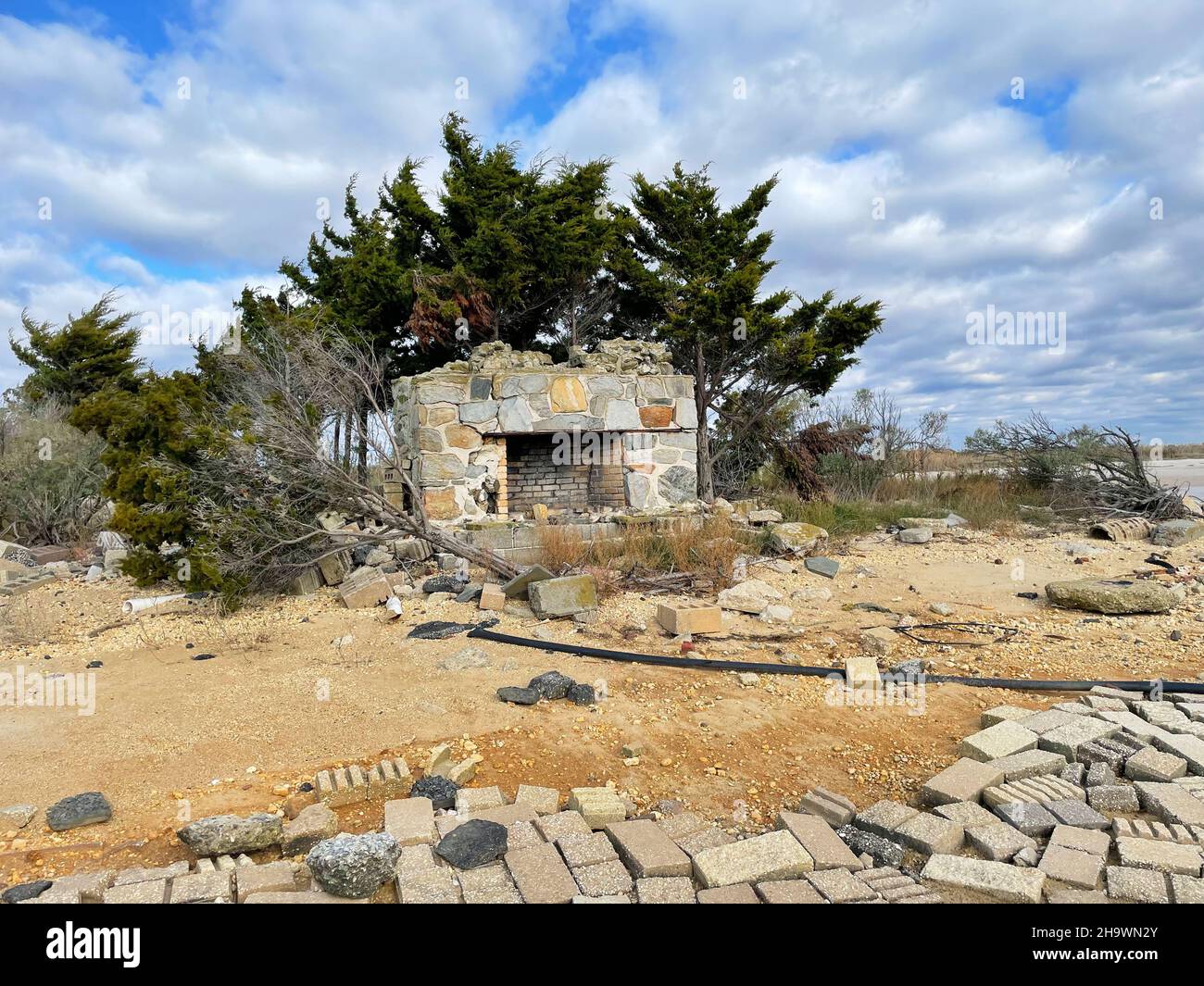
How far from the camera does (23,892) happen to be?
8.81 ft

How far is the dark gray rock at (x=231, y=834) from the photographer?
2992mm

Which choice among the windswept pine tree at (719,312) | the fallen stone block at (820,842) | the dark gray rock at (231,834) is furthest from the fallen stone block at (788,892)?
the windswept pine tree at (719,312)

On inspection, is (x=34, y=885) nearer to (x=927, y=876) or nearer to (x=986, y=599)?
(x=927, y=876)

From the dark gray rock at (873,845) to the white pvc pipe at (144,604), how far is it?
706cm

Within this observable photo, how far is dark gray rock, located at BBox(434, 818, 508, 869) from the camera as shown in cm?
284

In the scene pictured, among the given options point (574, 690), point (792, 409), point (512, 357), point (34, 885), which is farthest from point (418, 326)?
point (34, 885)

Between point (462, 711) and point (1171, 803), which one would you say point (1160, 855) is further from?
point (462, 711)

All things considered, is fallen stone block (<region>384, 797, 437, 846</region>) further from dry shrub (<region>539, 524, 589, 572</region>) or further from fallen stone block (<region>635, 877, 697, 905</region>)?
dry shrub (<region>539, 524, 589, 572</region>)

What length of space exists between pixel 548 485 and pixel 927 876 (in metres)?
8.94

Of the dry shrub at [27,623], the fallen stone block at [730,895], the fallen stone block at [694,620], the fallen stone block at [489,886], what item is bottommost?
the fallen stone block at [730,895]

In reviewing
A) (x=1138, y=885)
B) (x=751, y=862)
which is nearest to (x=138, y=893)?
(x=751, y=862)

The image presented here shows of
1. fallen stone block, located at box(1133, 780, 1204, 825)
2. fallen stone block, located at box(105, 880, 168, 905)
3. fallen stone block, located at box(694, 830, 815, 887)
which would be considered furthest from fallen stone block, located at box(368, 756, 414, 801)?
fallen stone block, located at box(1133, 780, 1204, 825)

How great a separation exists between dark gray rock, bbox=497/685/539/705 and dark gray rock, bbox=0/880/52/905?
2.41m

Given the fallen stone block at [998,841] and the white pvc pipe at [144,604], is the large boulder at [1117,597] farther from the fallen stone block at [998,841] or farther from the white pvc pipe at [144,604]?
the white pvc pipe at [144,604]
